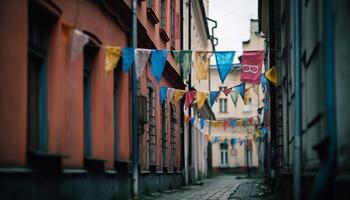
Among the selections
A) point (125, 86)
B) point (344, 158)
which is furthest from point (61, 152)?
point (125, 86)

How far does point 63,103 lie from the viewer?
34.7 ft

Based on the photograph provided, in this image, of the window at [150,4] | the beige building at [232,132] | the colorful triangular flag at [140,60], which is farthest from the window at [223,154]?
the colorful triangular flag at [140,60]

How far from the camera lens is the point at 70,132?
11078mm

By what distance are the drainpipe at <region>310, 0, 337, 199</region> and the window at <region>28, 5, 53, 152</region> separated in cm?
391

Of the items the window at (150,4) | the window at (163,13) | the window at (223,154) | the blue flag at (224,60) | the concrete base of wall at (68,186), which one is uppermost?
the window at (163,13)

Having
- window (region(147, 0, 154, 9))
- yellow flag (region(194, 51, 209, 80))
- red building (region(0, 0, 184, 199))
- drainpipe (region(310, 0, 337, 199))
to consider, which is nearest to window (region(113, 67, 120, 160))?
red building (region(0, 0, 184, 199))

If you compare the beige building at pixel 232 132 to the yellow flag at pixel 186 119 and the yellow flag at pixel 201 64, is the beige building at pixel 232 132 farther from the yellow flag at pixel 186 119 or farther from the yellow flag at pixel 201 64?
the yellow flag at pixel 201 64

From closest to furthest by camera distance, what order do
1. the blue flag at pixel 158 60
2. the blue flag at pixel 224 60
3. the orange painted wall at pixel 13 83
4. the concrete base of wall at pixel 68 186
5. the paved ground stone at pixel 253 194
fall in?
the orange painted wall at pixel 13 83 < the concrete base of wall at pixel 68 186 < the blue flag at pixel 158 60 < the blue flag at pixel 224 60 < the paved ground stone at pixel 253 194

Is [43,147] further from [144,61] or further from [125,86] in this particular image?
[125,86]

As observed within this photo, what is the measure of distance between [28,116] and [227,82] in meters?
56.8

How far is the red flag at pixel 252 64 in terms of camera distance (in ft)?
54.9

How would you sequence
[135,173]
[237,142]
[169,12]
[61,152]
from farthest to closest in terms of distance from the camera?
[237,142] < [169,12] < [135,173] < [61,152]

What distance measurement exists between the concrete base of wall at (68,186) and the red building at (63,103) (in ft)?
0.04

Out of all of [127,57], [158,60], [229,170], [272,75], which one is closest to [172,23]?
[272,75]
